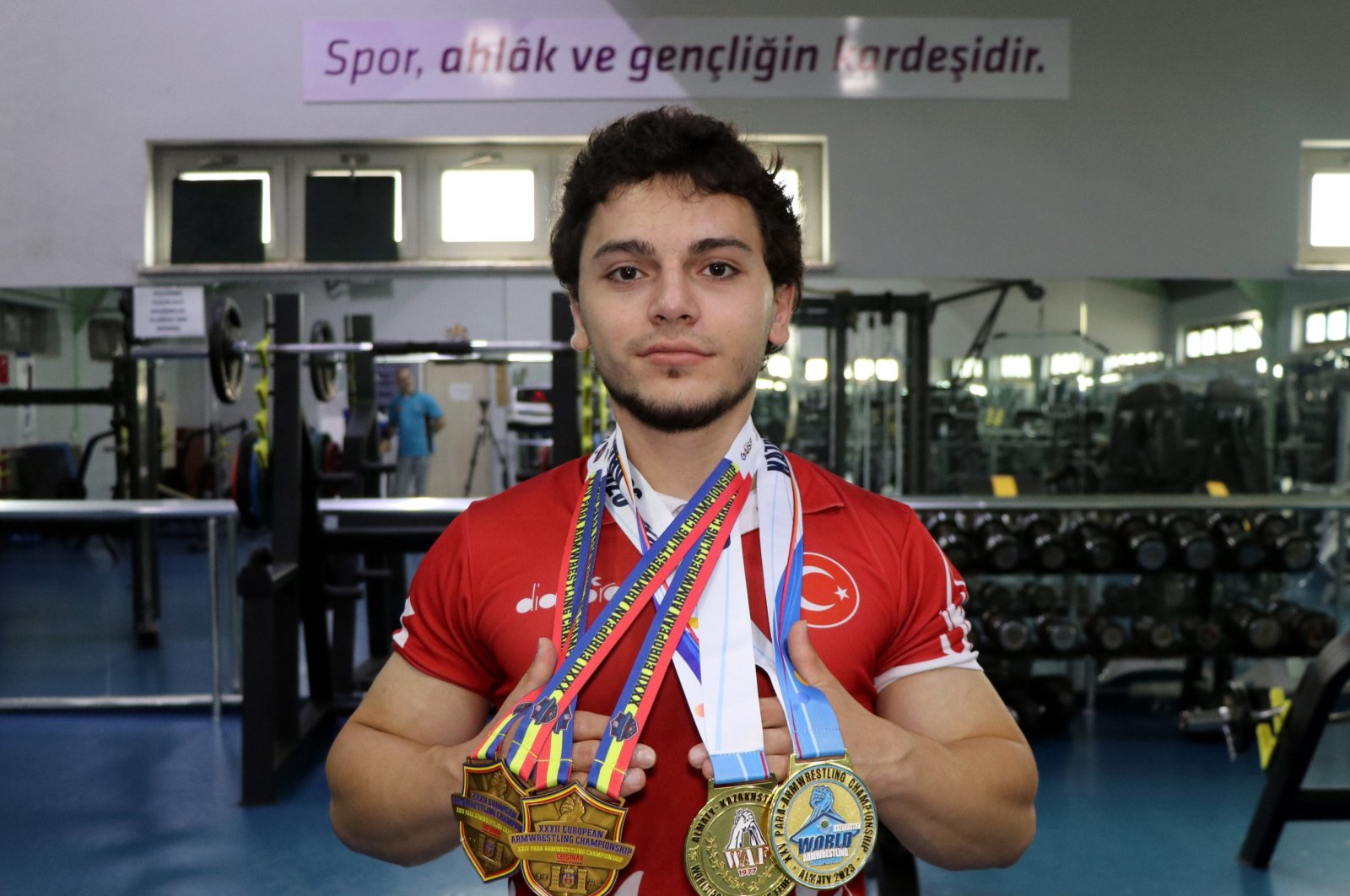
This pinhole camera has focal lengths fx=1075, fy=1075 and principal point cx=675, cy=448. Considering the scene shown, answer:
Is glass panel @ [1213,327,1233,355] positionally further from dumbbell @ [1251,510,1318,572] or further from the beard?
the beard

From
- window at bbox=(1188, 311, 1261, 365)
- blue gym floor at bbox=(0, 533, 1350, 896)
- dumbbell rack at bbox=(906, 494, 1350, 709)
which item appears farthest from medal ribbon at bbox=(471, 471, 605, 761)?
window at bbox=(1188, 311, 1261, 365)

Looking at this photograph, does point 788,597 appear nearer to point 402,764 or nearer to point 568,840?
point 568,840

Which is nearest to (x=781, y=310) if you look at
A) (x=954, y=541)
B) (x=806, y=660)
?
(x=806, y=660)

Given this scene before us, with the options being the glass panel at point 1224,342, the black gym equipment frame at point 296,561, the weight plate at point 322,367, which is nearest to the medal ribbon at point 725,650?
the black gym equipment frame at point 296,561

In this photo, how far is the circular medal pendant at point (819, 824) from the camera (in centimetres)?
100

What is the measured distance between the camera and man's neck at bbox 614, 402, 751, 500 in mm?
1239

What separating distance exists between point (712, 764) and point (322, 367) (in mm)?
4334

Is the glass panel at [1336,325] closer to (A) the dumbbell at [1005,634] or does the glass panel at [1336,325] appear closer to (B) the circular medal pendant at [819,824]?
(A) the dumbbell at [1005,634]

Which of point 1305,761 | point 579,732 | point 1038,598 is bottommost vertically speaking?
point 1305,761

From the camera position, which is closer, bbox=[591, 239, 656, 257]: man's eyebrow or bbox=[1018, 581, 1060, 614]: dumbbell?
bbox=[591, 239, 656, 257]: man's eyebrow

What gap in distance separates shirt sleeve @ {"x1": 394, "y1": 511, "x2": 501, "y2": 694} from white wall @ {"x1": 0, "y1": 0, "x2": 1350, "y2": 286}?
155 inches

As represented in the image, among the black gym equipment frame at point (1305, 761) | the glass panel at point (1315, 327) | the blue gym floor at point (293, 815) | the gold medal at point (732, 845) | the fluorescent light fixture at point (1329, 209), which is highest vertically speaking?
the fluorescent light fixture at point (1329, 209)

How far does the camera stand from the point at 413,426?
5387 millimetres

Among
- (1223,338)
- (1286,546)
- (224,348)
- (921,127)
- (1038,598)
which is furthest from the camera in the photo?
(1223,338)
